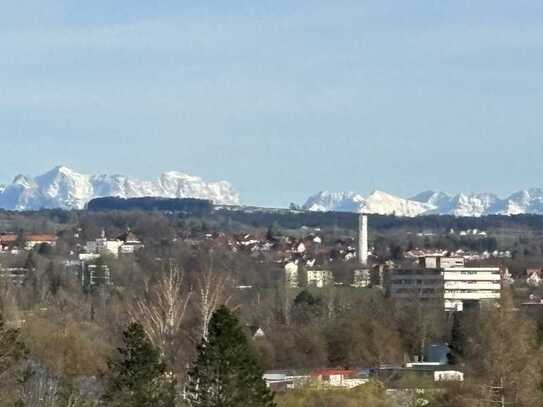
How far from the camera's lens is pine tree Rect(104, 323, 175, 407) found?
33438 millimetres

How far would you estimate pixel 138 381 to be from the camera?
33.5 meters

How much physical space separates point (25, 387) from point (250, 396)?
520cm

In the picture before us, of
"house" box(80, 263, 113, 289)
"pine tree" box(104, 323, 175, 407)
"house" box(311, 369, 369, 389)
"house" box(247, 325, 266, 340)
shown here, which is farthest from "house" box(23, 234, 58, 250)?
"pine tree" box(104, 323, 175, 407)

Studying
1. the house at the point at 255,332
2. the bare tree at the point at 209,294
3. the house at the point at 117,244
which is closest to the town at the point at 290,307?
the house at the point at 255,332

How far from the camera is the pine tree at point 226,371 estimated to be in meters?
33.2

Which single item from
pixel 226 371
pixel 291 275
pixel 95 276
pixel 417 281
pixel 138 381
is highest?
pixel 291 275

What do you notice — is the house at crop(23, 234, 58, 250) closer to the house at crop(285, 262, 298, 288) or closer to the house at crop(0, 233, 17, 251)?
the house at crop(0, 233, 17, 251)

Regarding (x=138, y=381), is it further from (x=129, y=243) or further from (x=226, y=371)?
(x=129, y=243)

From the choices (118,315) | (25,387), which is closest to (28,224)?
(118,315)

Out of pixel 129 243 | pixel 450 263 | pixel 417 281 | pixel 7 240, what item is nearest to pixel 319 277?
pixel 417 281

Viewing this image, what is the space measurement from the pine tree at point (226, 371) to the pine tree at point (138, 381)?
746 millimetres

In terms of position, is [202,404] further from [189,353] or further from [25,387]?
[189,353]

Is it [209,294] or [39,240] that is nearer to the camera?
[209,294]

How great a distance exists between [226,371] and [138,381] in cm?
167
